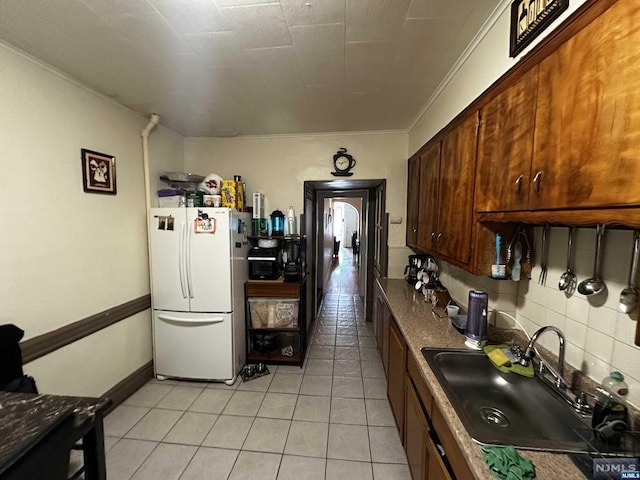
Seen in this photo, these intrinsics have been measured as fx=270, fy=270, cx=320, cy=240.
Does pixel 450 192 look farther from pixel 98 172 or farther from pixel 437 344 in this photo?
pixel 98 172

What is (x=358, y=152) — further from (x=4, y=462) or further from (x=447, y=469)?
(x=4, y=462)

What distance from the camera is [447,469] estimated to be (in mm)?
1062

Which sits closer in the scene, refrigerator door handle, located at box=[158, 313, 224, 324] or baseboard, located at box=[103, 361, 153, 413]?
baseboard, located at box=[103, 361, 153, 413]

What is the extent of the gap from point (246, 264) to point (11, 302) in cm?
173

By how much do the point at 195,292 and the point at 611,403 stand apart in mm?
2777

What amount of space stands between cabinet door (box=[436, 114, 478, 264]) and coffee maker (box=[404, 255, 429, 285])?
0.90 m

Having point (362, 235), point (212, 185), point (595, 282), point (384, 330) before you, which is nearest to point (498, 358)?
point (595, 282)

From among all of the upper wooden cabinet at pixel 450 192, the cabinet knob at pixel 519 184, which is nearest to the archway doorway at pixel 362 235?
the upper wooden cabinet at pixel 450 192

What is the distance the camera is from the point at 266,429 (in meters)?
2.08

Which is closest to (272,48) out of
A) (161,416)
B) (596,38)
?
(596,38)

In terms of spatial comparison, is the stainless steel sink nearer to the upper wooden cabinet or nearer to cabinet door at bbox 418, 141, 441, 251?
the upper wooden cabinet

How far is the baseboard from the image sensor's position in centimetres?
231

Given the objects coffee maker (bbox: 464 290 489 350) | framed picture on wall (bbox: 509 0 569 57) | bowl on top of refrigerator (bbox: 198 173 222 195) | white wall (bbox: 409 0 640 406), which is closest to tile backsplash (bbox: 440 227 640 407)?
white wall (bbox: 409 0 640 406)

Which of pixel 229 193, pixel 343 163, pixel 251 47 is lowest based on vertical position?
pixel 229 193
